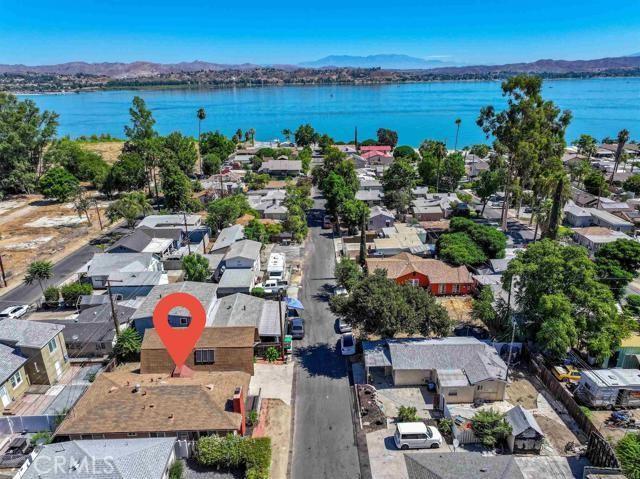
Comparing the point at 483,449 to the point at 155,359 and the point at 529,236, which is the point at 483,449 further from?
the point at 529,236

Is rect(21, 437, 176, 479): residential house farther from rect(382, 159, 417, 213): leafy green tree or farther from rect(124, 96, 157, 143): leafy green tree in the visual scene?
rect(124, 96, 157, 143): leafy green tree

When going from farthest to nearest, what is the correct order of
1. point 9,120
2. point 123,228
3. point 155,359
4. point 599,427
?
point 9,120, point 123,228, point 155,359, point 599,427

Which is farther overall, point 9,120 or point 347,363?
point 9,120

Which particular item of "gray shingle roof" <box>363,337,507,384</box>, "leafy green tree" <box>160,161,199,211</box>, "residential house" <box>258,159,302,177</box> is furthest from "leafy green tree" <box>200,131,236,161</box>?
"gray shingle roof" <box>363,337,507,384</box>

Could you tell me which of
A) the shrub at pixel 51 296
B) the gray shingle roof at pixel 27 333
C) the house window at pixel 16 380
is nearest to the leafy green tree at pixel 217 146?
the shrub at pixel 51 296

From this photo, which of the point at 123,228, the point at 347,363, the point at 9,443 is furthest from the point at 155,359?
the point at 123,228

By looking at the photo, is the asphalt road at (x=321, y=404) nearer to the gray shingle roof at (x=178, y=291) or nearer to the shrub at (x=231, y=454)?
the shrub at (x=231, y=454)

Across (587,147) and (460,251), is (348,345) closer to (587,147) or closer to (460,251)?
(460,251)
